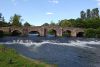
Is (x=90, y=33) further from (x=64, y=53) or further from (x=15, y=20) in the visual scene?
(x=64, y=53)

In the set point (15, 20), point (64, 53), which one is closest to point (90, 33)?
point (15, 20)

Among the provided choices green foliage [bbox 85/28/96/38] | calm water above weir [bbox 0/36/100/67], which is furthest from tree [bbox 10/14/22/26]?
calm water above weir [bbox 0/36/100/67]

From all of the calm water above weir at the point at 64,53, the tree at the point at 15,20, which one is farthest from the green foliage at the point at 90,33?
the calm water above weir at the point at 64,53

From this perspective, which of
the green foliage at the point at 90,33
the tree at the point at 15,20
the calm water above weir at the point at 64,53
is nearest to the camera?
the calm water above weir at the point at 64,53

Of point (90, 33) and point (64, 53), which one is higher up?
point (90, 33)

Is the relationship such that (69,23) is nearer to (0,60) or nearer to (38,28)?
(38,28)

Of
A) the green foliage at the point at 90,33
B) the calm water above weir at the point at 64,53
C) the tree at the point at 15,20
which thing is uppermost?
the tree at the point at 15,20

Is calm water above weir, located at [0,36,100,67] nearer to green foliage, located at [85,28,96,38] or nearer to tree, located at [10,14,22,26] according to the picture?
green foliage, located at [85,28,96,38]

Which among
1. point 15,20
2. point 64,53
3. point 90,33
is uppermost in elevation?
point 15,20

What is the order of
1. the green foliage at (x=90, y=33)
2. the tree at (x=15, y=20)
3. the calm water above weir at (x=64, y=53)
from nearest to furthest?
the calm water above weir at (x=64, y=53) < the green foliage at (x=90, y=33) < the tree at (x=15, y=20)

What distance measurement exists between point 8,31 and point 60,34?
28.3 metres

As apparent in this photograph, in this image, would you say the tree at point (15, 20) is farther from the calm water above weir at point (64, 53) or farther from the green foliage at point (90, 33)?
the calm water above weir at point (64, 53)

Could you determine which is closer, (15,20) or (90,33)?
(90,33)

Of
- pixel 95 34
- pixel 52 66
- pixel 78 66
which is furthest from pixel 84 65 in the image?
pixel 95 34
